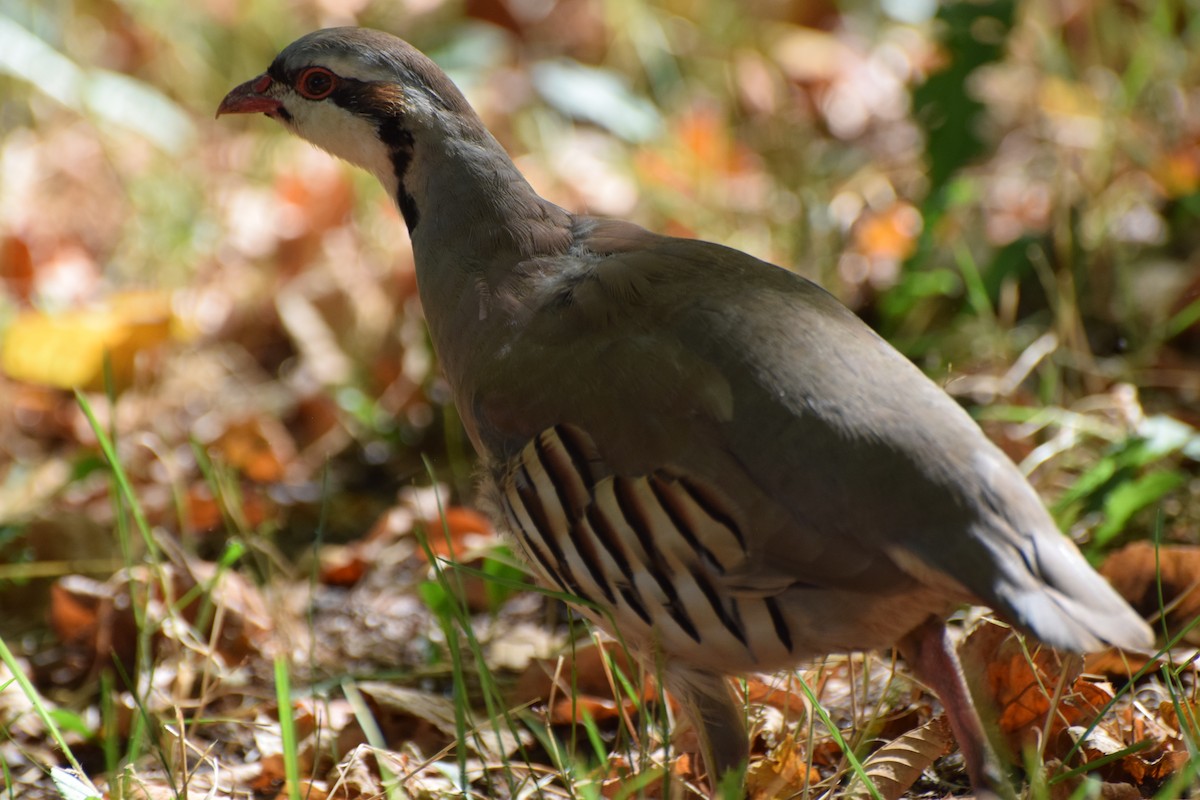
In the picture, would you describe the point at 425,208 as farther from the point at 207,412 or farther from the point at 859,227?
the point at 859,227

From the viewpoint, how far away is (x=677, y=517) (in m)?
2.22

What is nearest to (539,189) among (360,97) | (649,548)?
(360,97)

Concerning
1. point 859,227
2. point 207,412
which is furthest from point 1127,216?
point 207,412

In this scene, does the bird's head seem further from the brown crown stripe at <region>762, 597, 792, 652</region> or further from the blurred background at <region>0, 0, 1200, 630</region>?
the brown crown stripe at <region>762, 597, 792, 652</region>

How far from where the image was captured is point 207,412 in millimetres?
4391

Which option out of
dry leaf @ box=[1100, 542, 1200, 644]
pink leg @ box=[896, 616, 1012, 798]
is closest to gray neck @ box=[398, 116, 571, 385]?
pink leg @ box=[896, 616, 1012, 798]

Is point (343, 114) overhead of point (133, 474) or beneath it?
overhead

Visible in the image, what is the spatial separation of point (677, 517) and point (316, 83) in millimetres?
1378

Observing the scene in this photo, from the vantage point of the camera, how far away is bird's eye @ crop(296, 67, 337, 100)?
9.70 feet

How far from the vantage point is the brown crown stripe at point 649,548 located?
7.34ft

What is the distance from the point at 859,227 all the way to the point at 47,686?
9.46ft

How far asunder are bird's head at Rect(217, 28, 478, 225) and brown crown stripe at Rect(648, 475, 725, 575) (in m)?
0.99

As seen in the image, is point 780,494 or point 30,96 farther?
point 30,96

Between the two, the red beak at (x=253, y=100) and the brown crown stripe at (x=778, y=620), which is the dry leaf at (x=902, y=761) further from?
the red beak at (x=253, y=100)
